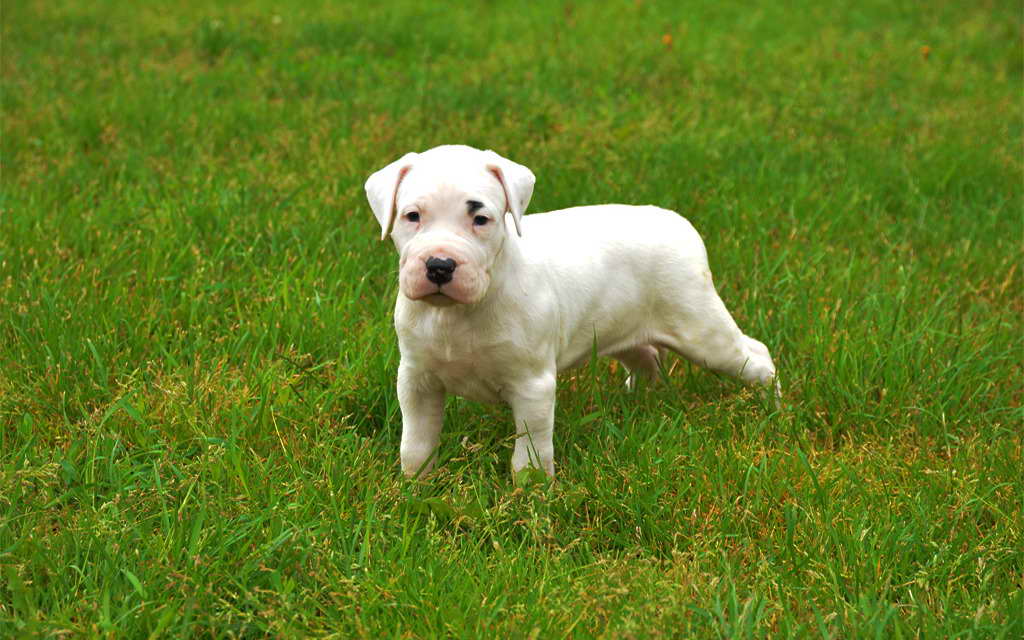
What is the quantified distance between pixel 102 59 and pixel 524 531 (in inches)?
259

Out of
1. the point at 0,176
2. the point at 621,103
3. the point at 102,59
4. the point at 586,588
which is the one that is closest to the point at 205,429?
the point at 586,588

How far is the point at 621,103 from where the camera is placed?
7.70 m

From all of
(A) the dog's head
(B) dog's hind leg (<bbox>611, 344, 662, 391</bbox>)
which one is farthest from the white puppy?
(B) dog's hind leg (<bbox>611, 344, 662, 391</bbox>)

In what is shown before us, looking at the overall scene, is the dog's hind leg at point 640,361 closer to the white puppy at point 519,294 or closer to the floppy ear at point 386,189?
the white puppy at point 519,294

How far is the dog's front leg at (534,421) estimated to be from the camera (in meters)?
3.40

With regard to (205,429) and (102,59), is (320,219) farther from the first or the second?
(102,59)

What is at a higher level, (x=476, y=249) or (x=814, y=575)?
(x=476, y=249)

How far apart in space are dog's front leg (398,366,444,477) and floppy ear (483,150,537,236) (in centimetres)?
63

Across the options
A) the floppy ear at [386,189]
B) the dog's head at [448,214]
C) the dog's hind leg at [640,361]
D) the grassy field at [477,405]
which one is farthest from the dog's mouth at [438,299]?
the dog's hind leg at [640,361]

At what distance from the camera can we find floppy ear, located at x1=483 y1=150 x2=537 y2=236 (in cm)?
316

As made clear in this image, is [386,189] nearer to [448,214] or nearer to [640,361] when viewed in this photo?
[448,214]

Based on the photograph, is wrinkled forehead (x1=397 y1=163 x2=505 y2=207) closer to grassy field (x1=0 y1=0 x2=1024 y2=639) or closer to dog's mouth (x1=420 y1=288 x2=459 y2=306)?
dog's mouth (x1=420 y1=288 x2=459 y2=306)

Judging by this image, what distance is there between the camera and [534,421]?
3426mm

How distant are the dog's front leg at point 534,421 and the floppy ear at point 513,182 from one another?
19.9 inches
